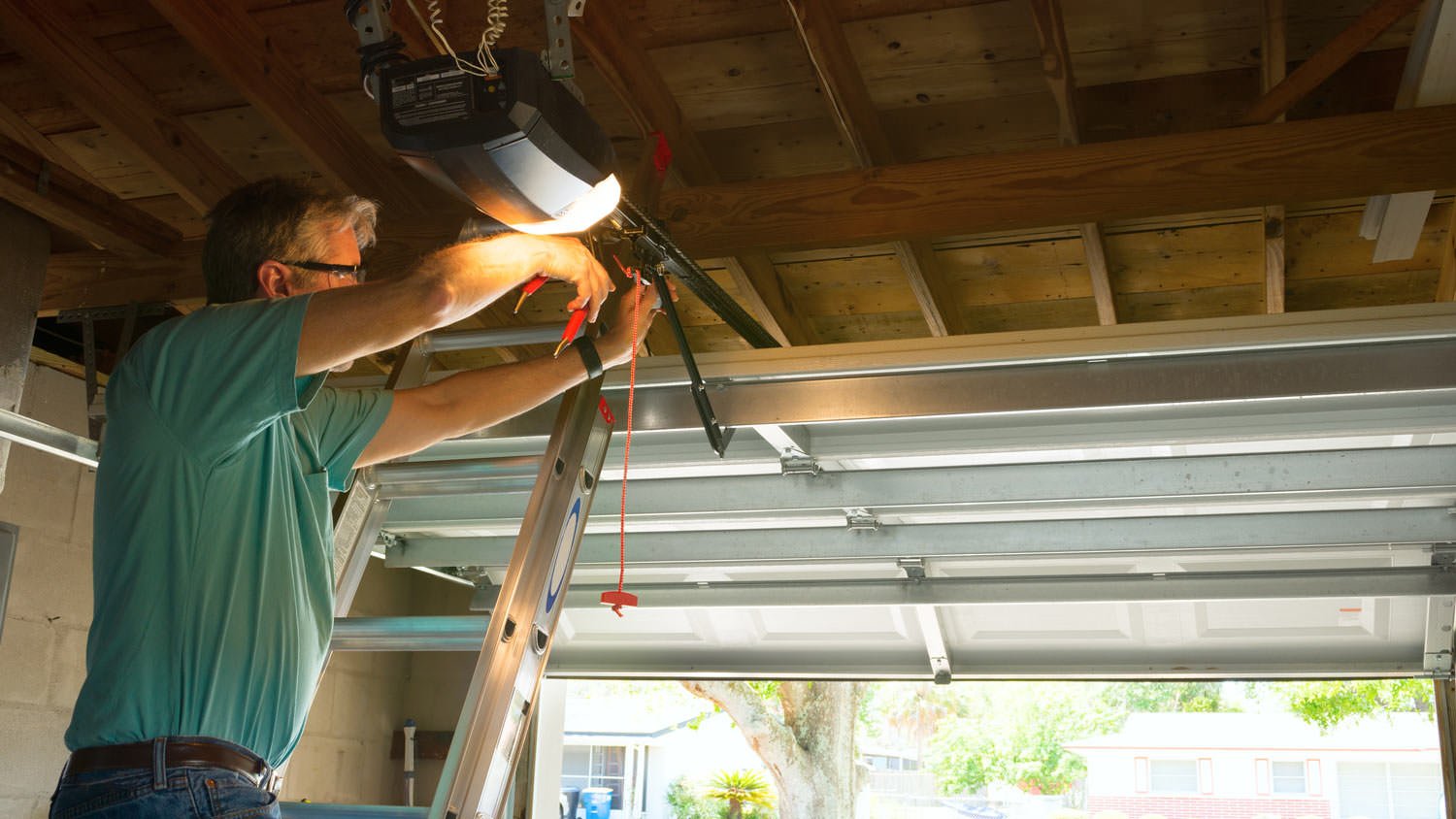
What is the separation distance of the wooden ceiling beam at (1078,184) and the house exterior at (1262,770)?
20019 millimetres

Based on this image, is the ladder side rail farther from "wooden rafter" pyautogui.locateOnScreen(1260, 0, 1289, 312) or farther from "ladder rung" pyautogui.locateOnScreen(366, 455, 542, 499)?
"wooden rafter" pyautogui.locateOnScreen(1260, 0, 1289, 312)

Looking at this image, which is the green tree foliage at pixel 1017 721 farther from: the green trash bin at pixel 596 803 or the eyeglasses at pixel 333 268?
the eyeglasses at pixel 333 268

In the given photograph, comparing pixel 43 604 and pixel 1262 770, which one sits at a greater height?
pixel 43 604

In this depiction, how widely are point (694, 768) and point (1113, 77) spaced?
21975mm

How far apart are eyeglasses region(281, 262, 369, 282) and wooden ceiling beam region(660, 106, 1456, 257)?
109 centimetres

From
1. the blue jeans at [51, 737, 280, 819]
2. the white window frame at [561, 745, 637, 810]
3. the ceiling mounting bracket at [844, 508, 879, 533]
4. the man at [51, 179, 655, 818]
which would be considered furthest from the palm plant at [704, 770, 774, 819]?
the blue jeans at [51, 737, 280, 819]

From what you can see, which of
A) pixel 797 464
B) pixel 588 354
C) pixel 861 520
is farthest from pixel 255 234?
pixel 861 520

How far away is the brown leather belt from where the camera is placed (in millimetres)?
1362

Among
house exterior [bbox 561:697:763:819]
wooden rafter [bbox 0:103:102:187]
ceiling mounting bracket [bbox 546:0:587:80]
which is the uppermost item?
wooden rafter [bbox 0:103:102:187]

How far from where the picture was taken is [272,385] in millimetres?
1468

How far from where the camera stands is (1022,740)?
27438 mm

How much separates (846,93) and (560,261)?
1060mm

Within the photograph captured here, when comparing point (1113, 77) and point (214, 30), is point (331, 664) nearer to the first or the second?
point (214, 30)

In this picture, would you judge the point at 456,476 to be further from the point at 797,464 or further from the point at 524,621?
the point at 797,464
